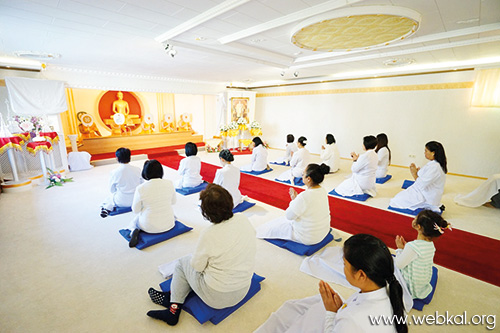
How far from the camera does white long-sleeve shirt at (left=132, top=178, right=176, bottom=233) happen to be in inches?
116

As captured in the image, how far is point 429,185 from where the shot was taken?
411cm

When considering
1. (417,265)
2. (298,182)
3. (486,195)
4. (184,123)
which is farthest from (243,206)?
(184,123)

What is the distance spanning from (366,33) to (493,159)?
240 inches

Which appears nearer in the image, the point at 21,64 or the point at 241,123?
the point at 21,64

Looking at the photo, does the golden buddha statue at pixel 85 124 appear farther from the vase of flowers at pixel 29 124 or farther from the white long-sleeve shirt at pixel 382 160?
the white long-sleeve shirt at pixel 382 160

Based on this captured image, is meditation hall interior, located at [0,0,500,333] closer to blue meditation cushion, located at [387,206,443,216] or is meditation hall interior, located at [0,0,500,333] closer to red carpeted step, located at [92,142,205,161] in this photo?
blue meditation cushion, located at [387,206,443,216]

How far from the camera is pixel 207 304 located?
1.97 m

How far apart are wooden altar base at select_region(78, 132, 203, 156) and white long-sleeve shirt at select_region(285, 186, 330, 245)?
9053 millimetres

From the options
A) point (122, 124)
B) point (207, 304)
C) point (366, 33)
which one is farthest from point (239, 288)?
point (122, 124)

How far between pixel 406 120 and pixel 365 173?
168 inches

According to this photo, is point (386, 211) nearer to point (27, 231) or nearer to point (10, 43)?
point (27, 231)

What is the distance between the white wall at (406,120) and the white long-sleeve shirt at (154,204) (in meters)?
7.89

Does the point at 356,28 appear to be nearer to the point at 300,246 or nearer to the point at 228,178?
the point at 228,178

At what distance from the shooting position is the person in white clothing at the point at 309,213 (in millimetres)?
2754
